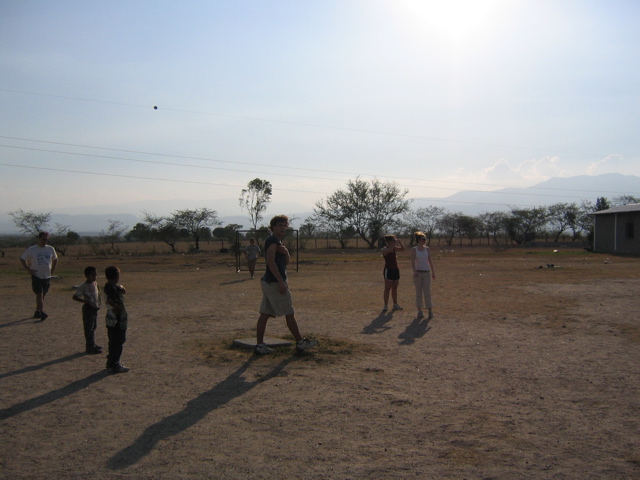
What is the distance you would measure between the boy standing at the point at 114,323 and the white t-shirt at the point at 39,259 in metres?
4.33

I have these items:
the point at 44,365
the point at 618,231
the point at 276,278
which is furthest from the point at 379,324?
the point at 618,231

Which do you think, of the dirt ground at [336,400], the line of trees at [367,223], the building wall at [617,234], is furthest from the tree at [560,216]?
the dirt ground at [336,400]

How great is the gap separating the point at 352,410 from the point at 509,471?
160 cm

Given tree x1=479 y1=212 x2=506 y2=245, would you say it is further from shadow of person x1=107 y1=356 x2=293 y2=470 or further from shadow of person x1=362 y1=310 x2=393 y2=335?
shadow of person x1=107 y1=356 x2=293 y2=470

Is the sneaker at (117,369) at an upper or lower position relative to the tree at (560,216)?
lower

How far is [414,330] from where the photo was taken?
873cm

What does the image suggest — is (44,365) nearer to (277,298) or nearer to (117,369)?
(117,369)

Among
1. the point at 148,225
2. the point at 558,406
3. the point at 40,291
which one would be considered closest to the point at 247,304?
the point at 40,291

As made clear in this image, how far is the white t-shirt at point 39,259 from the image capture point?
9758 millimetres

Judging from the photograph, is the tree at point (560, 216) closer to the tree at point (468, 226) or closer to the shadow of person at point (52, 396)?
the tree at point (468, 226)

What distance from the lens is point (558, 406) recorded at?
192 inches

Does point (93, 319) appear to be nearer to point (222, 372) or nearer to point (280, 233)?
point (222, 372)

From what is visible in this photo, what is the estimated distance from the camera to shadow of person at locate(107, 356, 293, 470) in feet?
12.7

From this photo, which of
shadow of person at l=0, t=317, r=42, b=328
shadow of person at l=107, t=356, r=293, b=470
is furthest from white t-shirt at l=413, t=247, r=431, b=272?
shadow of person at l=0, t=317, r=42, b=328
